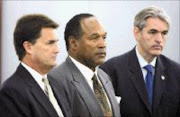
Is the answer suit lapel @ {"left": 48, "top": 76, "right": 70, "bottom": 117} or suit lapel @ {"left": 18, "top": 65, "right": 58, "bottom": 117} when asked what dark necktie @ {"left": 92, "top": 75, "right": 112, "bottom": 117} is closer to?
suit lapel @ {"left": 48, "top": 76, "right": 70, "bottom": 117}

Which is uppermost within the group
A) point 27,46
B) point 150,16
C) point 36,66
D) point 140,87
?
point 150,16

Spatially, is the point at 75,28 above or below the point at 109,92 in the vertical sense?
above

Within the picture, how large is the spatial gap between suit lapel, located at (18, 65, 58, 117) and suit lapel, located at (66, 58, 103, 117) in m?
0.32

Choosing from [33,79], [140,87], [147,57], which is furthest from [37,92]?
[147,57]

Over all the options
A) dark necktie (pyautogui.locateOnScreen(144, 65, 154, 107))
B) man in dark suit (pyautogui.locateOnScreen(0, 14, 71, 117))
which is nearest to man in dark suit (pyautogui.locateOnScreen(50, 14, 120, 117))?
man in dark suit (pyautogui.locateOnScreen(0, 14, 71, 117))

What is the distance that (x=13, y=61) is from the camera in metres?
3.68

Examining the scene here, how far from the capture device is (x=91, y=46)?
2.40 meters

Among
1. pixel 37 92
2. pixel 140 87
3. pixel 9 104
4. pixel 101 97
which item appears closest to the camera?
pixel 9 104

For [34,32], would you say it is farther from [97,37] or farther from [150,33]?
[150,33]

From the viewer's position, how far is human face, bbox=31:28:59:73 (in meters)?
2.07

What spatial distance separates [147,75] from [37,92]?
3.40ft

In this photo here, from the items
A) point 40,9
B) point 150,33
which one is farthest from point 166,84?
point 40,9

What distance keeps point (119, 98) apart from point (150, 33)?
518 millimetres

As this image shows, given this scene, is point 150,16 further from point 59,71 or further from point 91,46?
point 59,71
